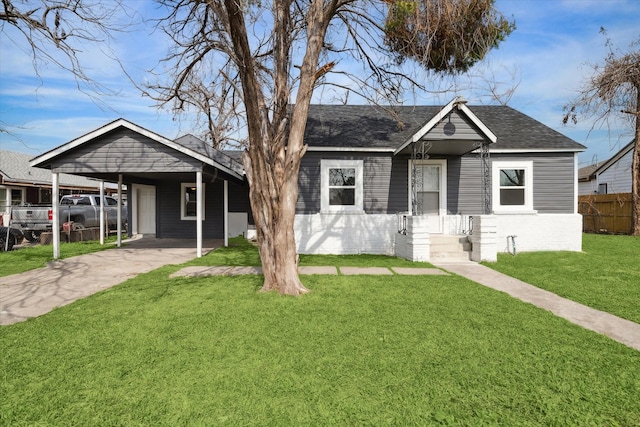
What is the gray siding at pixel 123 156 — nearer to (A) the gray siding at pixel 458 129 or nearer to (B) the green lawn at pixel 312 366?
(B) the green lawn at pixel 312 366

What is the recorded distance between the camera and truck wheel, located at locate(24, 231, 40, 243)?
1549cm

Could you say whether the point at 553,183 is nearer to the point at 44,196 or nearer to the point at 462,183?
the point at 462,183

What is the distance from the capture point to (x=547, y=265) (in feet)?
30.8

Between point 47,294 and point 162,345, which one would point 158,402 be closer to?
point 162,345

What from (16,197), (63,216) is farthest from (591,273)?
(16,197)

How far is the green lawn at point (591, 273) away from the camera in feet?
19.3

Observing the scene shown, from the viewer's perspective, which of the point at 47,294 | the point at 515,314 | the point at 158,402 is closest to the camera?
the point at 158,402

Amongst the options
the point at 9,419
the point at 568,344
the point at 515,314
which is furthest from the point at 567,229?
the point at 9,419

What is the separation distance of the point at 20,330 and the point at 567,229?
14718 mm

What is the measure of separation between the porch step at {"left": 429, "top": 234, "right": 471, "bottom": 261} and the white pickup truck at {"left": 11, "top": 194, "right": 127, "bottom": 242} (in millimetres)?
13904

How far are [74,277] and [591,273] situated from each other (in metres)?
12.3

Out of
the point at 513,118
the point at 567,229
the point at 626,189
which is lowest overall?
the point at 567,229

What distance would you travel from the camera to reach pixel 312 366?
3.39 metres

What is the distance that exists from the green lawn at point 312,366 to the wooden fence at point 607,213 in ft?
59.1
